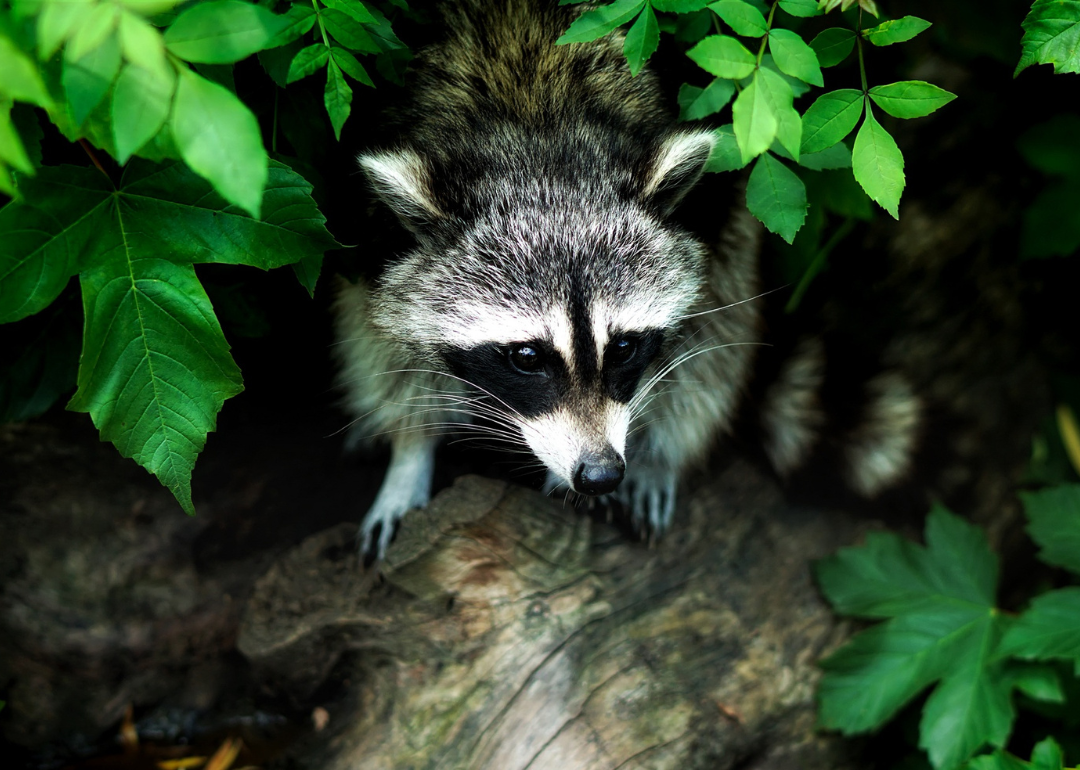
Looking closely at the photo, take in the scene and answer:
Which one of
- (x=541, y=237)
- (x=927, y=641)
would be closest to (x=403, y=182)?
(x=541, y=237)

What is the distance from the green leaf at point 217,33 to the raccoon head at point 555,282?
2.13ft

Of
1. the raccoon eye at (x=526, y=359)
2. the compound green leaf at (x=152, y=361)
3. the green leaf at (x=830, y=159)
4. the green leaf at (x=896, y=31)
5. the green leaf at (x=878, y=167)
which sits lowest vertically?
the raccoon eye at (x=526, y=359)

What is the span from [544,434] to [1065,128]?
Result: 1.78 meters

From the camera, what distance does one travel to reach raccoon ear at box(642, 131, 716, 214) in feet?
5.90

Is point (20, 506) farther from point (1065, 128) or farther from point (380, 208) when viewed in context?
point (1065, 128)

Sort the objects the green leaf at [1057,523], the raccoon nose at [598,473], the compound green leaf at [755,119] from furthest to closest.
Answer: the green leaf at [1057,523] < the raccoon nose at [598,473] < the compound green leaf at [755,119]

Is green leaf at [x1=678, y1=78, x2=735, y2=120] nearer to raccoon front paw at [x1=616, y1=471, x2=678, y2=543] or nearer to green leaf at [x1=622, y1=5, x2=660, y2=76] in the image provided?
green leaf at [x1=622, y1=5, x2=660, y2=76]

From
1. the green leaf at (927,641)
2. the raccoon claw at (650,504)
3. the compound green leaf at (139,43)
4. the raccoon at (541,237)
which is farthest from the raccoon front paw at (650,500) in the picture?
the compound green leaf at (139,43)

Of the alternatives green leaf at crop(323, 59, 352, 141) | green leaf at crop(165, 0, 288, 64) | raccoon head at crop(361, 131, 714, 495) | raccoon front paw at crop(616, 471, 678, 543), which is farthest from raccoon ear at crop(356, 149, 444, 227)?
raccoon front paw at crop(616, 471, 678, 543)

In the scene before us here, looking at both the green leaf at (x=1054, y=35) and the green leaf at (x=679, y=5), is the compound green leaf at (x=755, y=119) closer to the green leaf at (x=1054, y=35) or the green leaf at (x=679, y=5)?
the green leaf at (x=679, y=5)

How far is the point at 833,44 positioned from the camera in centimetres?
148

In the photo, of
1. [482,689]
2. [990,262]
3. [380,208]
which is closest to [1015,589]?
[990,262]

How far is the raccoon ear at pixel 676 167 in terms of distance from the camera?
1.80 metres

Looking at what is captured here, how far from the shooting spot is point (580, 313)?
178cm
